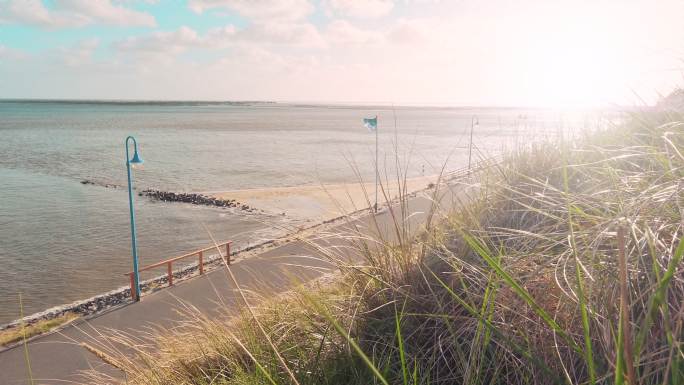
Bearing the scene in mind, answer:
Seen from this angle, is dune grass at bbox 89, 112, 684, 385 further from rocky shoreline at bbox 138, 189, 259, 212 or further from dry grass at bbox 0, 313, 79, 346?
rocky shoreline at bbox 138, 189, 259, 212

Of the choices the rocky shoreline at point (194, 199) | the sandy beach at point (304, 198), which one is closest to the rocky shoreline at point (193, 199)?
the rocky shoreline at point (194, 199)

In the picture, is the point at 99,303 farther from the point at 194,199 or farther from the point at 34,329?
the point at 194,199

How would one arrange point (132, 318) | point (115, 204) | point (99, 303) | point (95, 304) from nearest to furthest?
point (132, 318)
point (95, 304)
point (99, 303)
point (115, 204)

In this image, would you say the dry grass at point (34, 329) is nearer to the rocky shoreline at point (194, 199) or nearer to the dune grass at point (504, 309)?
the dune grass at point (504, 309)

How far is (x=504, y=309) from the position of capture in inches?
93.2

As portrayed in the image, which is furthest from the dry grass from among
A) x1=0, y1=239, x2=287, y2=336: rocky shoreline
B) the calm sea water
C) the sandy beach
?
the sandy beach

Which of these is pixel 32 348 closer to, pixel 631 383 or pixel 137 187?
pixel 631 383

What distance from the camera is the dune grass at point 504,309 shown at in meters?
1.71

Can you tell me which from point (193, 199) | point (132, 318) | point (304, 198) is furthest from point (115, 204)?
point (132, 318)

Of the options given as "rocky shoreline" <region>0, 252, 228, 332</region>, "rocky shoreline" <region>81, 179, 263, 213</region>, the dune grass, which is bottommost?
"rocky shoreline" <region>0, 252, 228, 332</region>

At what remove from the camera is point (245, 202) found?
29312 millimetres

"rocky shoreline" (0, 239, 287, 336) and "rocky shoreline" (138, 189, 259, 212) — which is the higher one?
"rocky shoreline" (138, 189, 259, 212)

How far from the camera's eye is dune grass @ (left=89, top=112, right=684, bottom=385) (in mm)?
1713

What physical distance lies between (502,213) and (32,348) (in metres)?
10.1
